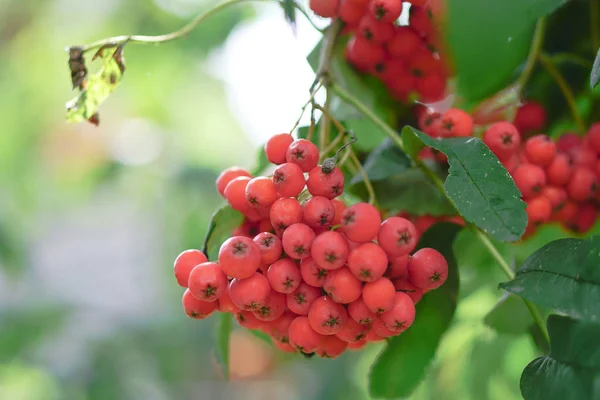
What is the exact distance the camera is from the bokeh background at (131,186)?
1.85 meters

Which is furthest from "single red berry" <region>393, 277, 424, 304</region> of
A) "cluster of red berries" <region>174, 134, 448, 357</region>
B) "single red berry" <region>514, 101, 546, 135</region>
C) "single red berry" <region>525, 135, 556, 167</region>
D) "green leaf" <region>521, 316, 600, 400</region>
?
"single red berry" <region>514, 101, 546, 135</region>

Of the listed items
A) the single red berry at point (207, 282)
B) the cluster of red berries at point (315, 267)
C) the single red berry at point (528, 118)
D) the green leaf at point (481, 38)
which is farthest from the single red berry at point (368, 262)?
the single red berry at point (528, 118)

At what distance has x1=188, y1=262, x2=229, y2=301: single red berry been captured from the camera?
490 millimetres

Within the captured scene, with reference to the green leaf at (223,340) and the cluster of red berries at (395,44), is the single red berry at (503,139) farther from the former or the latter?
the green leaf at (223,340)

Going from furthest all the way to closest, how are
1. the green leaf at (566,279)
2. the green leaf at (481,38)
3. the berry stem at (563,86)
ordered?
1. the berry stem at (563,86)
2. the green leaf at (566,279)
3. the green leaf at (481,38)

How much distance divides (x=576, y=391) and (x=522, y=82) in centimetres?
40

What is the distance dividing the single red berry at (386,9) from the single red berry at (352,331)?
0.94ft

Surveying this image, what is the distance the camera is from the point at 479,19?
228mm

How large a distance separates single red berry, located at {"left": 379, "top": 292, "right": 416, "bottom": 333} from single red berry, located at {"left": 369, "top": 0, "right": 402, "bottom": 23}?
271 millimetres

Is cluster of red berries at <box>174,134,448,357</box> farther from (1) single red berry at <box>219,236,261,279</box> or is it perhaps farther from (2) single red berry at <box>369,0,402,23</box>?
(2) single red berry at <box>369,0,402,23</box>

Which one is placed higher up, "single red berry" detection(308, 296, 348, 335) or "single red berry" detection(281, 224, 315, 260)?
"single red berry" detection(281, 224, 315, 260)

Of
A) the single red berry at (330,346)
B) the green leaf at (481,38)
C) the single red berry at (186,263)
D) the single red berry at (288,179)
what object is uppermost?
the green leaf at (481,38)

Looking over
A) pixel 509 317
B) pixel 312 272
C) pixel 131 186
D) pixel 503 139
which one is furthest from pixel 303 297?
pixel 131 186

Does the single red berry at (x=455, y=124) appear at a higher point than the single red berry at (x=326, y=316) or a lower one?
higher
